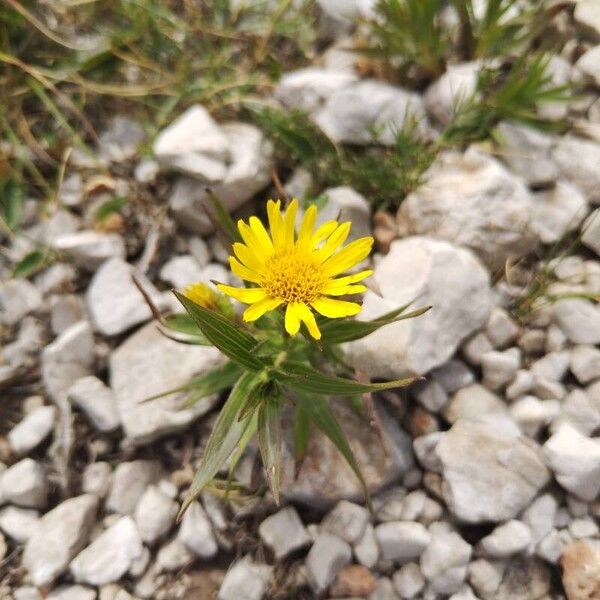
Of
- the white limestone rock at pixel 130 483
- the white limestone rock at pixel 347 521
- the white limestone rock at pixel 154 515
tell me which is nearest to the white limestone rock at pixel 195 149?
the white limestone rock at pixel 130 483

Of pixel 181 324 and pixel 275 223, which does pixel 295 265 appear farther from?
pixel 181 324

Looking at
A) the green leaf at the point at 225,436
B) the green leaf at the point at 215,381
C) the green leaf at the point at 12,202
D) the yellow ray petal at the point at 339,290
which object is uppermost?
the yellow ray petal at the point at 339,290

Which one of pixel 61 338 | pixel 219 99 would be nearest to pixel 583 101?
pixel 219 99

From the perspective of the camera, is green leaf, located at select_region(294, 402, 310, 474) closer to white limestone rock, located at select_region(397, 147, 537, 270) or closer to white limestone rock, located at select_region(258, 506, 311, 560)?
white limestone rock, located at select_region(258, 506, 311, 560)

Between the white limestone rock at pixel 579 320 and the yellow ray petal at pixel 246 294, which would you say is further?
the white limestone rock at pixel 579 320

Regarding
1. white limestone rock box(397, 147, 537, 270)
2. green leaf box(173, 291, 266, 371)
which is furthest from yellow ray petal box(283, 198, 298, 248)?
white limestone rock box(397, 147, 537, 270)

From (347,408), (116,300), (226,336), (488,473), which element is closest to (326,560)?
(347,408)

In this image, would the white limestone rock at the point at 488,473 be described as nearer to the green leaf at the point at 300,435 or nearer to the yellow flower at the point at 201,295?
the green leaf at the point at 300,435
